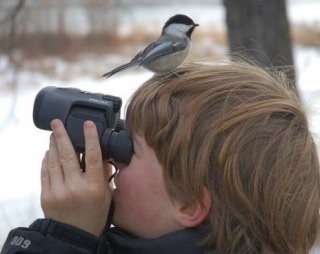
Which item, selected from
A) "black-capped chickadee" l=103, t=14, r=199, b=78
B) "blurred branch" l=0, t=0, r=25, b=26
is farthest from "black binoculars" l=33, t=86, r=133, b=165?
"blurred branch" l=0, t=0, r=25, b=26

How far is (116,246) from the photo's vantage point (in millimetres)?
1580

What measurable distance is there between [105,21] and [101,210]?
12.2 meters

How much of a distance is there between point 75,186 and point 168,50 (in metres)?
0.36

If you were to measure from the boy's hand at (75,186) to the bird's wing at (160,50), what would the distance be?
9.4 inches

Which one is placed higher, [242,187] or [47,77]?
[242,187]

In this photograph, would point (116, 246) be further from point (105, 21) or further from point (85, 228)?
point (105, 21)

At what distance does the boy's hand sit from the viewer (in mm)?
1539

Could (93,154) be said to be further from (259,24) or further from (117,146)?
(259,24)

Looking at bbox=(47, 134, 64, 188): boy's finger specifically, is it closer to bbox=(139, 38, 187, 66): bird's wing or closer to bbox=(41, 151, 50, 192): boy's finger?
bbox=(41, 151, 50, 192): boy's finger

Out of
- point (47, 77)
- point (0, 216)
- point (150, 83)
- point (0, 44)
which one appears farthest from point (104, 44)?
point (150, 83)

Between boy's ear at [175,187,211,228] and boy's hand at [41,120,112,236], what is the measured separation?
0.13 m

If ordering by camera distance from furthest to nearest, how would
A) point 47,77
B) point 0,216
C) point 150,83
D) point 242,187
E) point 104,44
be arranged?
point 104,44, point 47,77, point 0,216, point 150,83, point 242,187

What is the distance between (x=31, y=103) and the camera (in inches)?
336

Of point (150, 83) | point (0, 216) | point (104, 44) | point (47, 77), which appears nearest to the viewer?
point (150, 83)
